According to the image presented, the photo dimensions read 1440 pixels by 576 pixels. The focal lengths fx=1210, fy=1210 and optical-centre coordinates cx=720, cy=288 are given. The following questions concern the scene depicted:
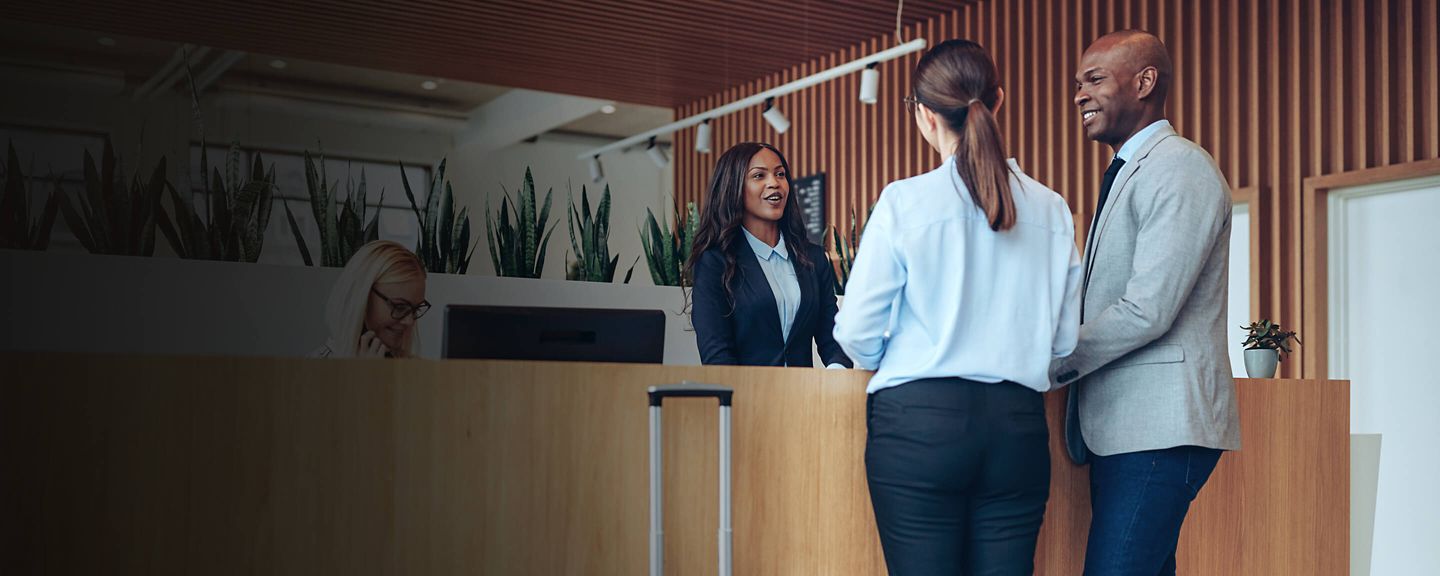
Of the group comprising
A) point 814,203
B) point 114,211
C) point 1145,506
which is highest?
point 814,203

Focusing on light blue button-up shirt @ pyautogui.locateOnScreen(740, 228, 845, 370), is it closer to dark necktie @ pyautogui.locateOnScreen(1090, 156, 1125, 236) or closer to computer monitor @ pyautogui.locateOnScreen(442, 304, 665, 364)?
computer monitor @ pyautogui.locateOnScreen(442, 304, 665, 364)

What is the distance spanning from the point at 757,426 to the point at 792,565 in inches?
9.5

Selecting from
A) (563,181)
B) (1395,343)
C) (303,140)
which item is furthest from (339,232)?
(563,181)

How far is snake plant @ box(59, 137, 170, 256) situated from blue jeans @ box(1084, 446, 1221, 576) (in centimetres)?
272

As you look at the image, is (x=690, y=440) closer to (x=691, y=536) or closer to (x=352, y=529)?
(x=691, y=536)

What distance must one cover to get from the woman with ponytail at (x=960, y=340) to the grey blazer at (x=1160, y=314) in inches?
6.6

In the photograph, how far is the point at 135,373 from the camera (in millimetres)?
1605

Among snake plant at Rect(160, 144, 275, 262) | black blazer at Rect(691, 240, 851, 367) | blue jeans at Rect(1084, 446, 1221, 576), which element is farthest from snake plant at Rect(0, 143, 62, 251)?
blue jeans at Rect(1084, 446, 1221, 576)

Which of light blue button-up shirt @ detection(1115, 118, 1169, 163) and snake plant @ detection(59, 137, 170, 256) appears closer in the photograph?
light blue button-up shirt @ detection(1115, 118, 1169, 163)

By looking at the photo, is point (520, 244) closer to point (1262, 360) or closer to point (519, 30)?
point (1262, 360)

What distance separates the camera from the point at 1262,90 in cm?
504

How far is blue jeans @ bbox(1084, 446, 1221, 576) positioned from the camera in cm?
194

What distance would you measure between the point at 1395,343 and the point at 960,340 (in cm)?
375

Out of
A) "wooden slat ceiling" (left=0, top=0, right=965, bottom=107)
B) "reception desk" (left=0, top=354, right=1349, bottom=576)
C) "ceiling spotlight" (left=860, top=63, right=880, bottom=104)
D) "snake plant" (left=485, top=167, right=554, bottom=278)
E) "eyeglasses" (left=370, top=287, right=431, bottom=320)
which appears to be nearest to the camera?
"reception desk" (left=0, top=354, right=1349, bottom=576)
